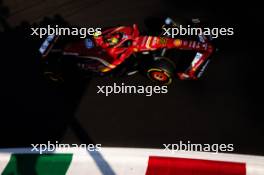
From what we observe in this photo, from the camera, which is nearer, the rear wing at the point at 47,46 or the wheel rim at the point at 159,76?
the wheel rim at the point at 159,76

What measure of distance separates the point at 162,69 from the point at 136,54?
2.72 ft

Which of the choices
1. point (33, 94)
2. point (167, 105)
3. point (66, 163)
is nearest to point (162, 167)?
point (167, 105)

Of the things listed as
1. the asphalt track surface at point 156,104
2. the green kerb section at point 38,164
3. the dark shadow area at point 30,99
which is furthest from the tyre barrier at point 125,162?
the dark shadow area at point 30,99

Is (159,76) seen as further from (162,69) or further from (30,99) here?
(30,99)

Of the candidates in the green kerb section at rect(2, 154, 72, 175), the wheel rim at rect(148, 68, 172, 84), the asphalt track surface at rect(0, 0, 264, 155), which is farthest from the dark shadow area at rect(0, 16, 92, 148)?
the wheel rim at rect(148, 68, 172, 84)

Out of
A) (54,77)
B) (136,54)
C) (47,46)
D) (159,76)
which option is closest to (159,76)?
(159,76)

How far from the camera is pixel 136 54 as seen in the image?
308 inches

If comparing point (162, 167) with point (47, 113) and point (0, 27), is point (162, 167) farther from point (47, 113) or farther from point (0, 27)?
point (0, 27)

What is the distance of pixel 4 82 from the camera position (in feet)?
28.3

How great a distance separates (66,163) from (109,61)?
2.25 meters

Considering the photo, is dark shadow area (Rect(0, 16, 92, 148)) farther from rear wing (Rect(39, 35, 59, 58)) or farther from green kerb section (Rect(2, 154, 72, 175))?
rear wing (Rect(39, 35, 59, 58))

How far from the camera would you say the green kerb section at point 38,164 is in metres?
7.11

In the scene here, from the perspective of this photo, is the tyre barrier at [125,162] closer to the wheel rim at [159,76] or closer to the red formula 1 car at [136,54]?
the wheel rim at [159,76]

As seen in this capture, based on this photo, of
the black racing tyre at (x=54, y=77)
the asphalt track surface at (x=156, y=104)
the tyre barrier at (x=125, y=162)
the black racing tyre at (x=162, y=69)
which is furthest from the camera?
the black racing tyre at (x=54, y=77)
